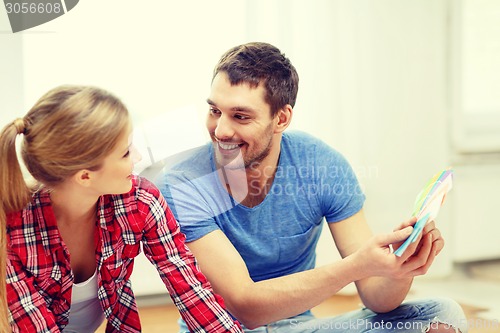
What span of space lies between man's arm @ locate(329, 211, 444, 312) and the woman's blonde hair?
0.47m

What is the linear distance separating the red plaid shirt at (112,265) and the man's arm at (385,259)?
10.6 inches

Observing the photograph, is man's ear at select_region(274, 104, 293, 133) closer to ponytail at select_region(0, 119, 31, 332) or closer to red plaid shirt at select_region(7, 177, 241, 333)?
red plaid shirt at select_region(7, 177, 241, 333)

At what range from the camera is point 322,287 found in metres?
1.13

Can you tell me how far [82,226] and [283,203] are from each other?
0.41 meters

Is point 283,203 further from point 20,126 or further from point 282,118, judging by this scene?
point 20,126

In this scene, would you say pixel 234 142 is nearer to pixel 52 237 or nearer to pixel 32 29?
pixel 52 237

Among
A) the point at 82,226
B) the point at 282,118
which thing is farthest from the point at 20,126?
the point at 282,118

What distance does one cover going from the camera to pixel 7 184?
918mm

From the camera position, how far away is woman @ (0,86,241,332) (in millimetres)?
916

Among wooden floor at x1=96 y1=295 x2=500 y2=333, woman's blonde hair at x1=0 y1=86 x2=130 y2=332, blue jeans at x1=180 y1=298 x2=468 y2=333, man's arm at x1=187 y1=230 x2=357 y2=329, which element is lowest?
wooden floor at x1=96 y1=295 x2=500 y2=333

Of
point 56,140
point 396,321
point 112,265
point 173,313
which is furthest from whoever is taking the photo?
point 173,313

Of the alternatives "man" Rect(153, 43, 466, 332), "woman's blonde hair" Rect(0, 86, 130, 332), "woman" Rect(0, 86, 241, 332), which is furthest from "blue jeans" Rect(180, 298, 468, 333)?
"woman's blonde hair" Rect(0, 86, 130, 332)

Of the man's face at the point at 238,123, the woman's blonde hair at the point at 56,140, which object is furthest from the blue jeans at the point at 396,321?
the woman's blonde hair at the point at 56,140

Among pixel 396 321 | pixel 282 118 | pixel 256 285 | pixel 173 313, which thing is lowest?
pixel 173 313
